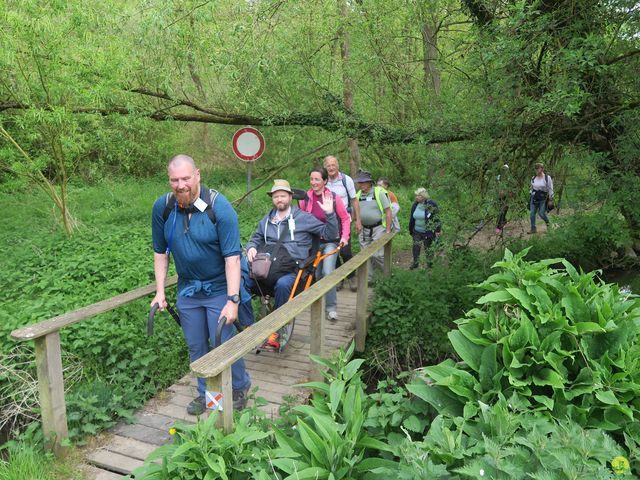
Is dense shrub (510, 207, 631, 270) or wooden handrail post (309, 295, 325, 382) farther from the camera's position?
dense shrub (510, 207, 631, 270)

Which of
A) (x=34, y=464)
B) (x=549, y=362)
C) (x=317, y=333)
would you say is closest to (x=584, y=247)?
(x=317, y=333)

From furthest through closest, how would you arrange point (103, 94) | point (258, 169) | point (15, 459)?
point (258, 169)
point (103, 94)
point (15, 459)

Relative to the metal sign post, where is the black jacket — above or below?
below

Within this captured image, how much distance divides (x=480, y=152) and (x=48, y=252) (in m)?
7.17

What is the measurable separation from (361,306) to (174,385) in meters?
2.26

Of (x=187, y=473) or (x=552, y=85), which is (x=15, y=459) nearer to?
(x=187, y=473)

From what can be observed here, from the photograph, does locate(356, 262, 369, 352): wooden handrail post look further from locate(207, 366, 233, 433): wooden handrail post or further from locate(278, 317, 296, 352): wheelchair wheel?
locate(207, 366, 233, 433): wooden handrail post

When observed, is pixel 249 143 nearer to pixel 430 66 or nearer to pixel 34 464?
pixel 430 66

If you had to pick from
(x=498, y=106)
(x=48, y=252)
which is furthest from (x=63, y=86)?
(x=498, y=106)

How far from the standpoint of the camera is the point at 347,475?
246 centimetres

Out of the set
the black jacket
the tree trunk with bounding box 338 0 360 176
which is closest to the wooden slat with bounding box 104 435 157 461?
the black jacket

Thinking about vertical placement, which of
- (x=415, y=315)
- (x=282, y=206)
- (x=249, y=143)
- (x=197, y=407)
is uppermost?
(x=249, y=143)

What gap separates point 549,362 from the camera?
2496mm

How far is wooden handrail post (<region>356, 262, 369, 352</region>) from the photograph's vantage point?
5754 millimetres
